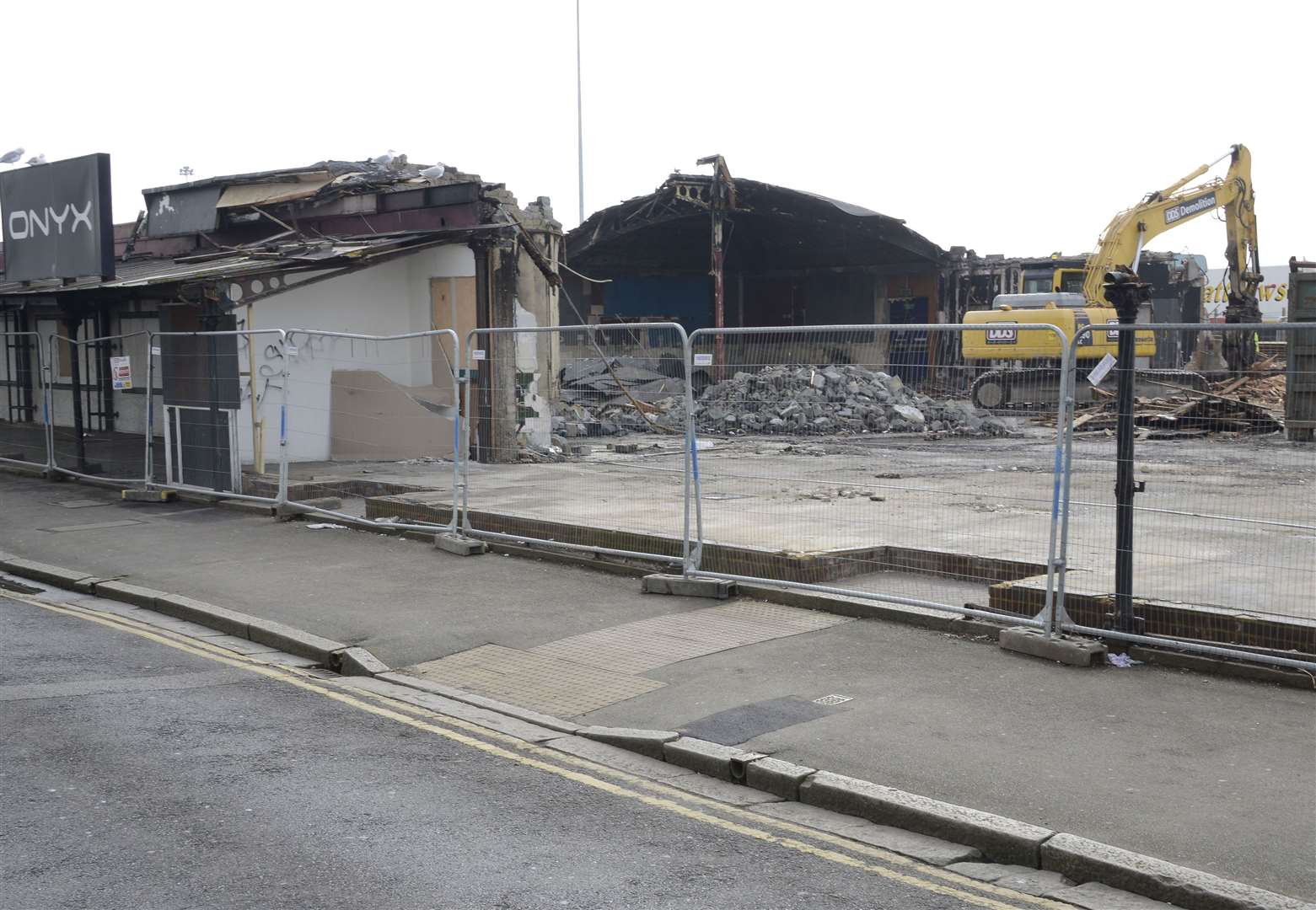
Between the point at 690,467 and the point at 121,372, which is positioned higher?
the point at 121,372

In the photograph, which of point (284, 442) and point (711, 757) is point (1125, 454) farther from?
point (284, 442)

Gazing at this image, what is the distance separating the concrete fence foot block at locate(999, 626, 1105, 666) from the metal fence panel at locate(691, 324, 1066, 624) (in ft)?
1.13

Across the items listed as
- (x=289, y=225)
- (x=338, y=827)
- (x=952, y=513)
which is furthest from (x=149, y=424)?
(x=338, y=827)

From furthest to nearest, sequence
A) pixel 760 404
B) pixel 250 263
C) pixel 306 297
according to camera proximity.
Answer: pixel 306 297, pixel 250 263, pixel 760 404

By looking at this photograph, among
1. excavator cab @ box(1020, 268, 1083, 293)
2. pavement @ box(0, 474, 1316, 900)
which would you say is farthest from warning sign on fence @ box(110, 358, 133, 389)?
excavator cab @ box(1020, 268, 1083, 293)

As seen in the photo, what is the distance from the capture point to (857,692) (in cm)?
795

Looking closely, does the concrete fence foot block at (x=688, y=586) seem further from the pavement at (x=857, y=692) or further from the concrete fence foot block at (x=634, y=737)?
the concrete fence foot block at (x=634, y=737)

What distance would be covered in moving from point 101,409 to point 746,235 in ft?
89.1

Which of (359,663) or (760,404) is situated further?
(760,404)

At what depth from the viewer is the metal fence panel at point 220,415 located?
54.1ft

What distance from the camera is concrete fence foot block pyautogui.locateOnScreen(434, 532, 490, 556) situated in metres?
12.8

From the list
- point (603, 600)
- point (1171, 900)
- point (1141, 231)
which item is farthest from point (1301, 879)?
point (1141, 231)

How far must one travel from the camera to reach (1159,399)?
82.9 feet

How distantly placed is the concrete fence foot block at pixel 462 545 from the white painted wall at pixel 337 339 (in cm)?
555
